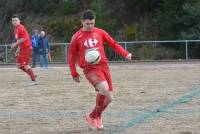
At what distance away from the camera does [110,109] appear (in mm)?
12641

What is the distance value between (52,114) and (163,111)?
199 cm

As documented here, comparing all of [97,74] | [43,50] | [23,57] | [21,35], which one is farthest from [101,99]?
[43,50]

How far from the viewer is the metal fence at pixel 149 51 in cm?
3578

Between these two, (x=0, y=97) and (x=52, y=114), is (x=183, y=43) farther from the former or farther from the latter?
(x=52, y=114)

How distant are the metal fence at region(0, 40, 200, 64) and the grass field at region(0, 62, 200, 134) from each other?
57.2ft

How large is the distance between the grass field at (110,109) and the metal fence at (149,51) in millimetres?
17442

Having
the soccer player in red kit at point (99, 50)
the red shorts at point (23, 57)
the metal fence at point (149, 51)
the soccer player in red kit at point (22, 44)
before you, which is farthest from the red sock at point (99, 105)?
the metal fence at point (149, 51)

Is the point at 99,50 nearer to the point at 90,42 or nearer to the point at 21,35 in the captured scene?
the point at 90,42

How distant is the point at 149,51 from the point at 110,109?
24611 mm

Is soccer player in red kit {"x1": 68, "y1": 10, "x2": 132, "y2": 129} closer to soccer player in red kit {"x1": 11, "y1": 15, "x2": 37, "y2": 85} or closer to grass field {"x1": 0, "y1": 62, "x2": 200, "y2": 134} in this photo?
grass field {"x1": 0, "y1": 62, "x2": 200, "y2": 134}

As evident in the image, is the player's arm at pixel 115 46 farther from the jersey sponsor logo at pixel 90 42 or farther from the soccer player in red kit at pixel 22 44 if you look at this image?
the soccer player in red kit at pixel 22 44

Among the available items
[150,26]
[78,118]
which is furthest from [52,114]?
[150,26]

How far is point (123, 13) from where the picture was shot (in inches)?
1884

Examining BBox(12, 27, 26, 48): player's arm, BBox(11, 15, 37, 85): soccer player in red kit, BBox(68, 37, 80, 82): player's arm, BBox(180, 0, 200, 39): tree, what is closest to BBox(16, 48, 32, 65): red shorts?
BBox(11, 15, 37, 85): soccer player in red kit
